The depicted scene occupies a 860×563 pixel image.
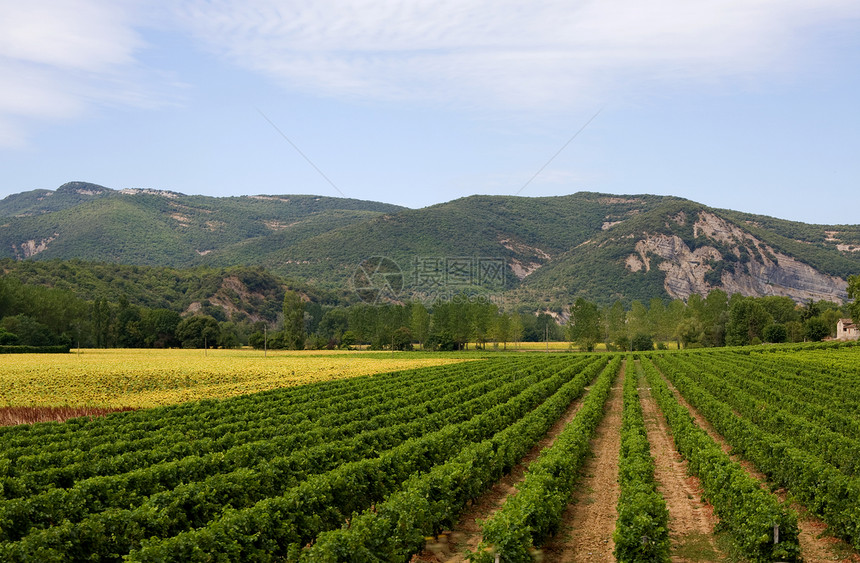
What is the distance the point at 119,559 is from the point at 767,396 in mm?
31528

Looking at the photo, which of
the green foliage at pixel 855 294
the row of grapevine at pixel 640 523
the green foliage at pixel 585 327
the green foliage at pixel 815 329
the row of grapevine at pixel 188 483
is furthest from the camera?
the green foliage at pixel 585 327

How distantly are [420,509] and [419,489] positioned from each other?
1354 mm

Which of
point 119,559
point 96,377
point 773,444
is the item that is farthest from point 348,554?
point 96,377

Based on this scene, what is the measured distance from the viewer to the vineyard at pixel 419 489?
10.7 meters

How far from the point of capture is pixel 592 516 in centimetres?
1488

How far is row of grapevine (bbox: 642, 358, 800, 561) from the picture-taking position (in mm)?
11180

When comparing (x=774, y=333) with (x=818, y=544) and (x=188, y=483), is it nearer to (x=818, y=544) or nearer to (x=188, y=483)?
(x=818, y=544)

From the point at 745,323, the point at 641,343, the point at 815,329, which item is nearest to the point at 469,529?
the point at 641,343

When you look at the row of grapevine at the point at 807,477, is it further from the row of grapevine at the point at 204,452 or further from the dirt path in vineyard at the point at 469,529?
the row of grapevine at the point at 204,452

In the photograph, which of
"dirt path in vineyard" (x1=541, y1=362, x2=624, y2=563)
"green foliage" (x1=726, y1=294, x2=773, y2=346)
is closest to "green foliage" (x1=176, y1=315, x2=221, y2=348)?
"green foliage" (x1=726, y1=294, x2=773, y2=346)

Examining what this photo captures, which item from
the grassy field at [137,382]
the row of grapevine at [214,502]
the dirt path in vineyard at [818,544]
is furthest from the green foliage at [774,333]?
the row of grapevine at [214,502]

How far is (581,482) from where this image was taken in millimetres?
18062

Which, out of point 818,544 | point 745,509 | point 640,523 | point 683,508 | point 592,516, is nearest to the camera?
point 640,523

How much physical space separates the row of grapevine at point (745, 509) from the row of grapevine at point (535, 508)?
3174 millimetres
